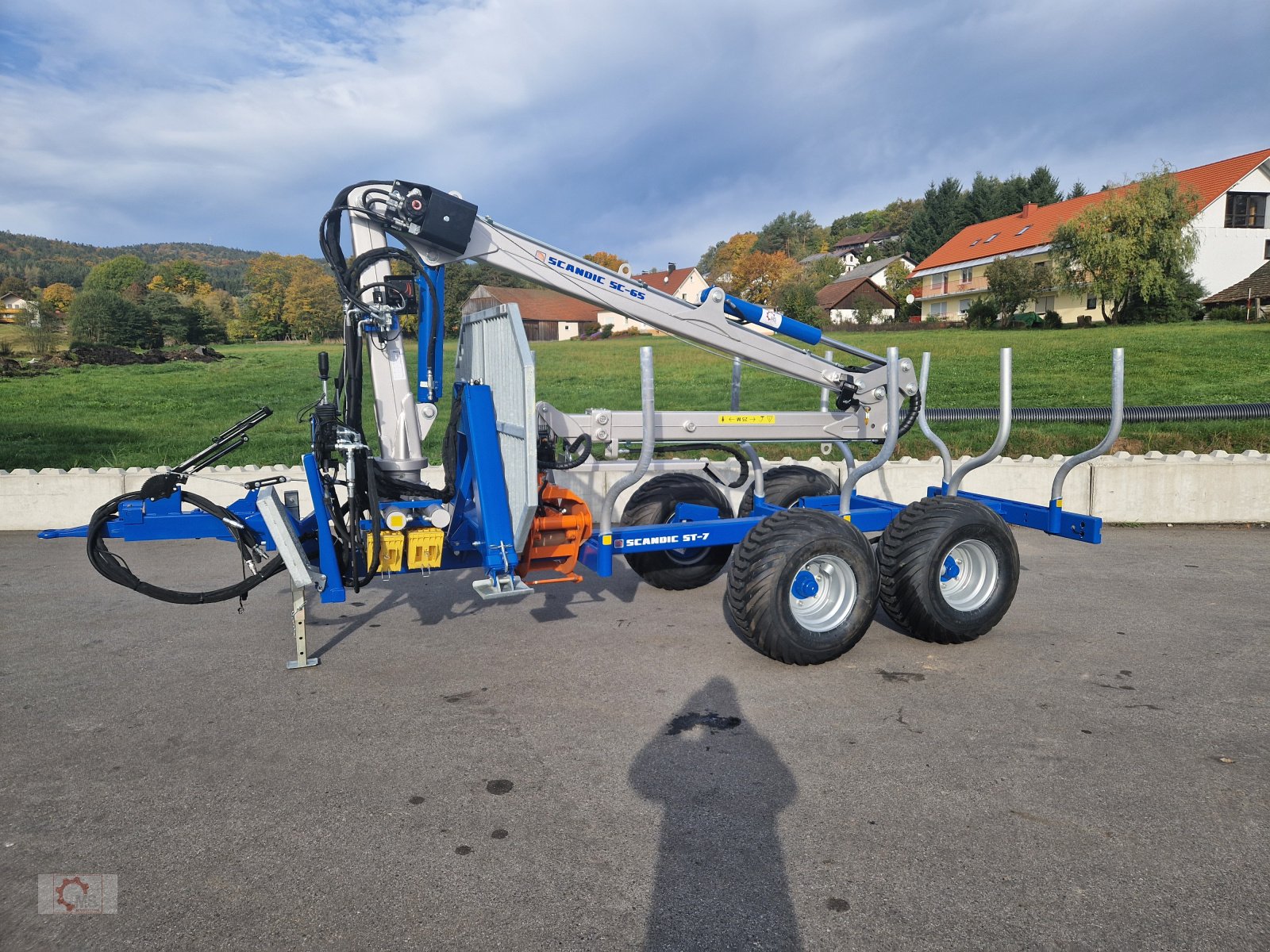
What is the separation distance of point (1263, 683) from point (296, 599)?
5625mm

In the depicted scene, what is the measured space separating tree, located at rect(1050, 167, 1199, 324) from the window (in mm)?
6998

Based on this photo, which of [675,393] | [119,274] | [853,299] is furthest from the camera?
[119,274]

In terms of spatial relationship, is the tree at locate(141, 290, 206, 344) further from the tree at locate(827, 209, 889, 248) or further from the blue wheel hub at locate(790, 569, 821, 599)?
the tree at locate(827, 209, 889, 248)

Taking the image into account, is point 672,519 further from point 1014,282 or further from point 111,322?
point 1014,282

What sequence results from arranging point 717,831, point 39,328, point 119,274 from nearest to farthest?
point 717,831 → point 39,328 → point 119,274

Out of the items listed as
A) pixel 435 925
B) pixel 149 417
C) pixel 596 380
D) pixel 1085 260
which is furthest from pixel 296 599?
pixel 1085 260

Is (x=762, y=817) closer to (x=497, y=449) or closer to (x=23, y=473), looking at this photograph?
(x=497, y=449)

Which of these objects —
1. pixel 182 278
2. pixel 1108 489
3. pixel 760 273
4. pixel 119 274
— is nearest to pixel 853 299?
pixel 760 273

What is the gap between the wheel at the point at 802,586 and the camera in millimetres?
5246

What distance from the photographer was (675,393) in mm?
17391

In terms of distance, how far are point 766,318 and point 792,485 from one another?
→ 6.34ft

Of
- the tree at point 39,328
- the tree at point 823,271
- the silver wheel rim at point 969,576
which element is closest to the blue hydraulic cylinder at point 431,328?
the silver wheel rim at point 969,576

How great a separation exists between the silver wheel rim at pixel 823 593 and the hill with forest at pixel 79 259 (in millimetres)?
100728

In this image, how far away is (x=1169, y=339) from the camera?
25.5 meters
